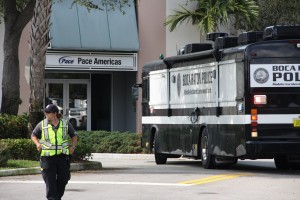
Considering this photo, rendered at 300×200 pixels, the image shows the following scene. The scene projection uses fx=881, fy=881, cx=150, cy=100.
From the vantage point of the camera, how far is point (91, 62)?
128 ft

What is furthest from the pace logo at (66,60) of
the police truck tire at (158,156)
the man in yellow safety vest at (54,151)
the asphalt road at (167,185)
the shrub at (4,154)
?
the man in yellow safety vest at (54,151)

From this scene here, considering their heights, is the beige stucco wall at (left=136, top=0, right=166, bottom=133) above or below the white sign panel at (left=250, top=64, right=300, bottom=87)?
above

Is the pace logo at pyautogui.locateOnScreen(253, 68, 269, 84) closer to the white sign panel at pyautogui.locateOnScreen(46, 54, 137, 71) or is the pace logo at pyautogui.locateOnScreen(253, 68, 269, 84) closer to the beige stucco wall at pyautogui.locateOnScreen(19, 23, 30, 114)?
the white sign panel at pyautogui.locateOnScreen(46, 54, 137, 71)

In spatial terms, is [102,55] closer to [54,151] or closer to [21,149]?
[21,149]

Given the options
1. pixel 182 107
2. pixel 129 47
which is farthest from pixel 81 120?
pixel 182 107

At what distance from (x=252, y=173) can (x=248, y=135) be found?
3.96ft

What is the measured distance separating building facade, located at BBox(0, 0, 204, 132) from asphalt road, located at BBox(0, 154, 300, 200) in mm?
16190

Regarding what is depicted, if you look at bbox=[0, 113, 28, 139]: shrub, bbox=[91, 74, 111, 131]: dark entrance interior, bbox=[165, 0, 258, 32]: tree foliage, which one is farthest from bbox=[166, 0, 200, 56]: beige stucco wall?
bbox=[0, 113, 28, 139]: shrub

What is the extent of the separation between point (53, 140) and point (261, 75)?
26.1 feet

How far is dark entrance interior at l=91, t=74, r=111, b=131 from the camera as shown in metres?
41.8

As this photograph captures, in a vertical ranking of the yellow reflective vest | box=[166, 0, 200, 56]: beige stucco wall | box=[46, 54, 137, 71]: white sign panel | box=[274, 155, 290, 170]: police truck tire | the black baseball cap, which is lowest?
box=[274, 155, 290, 170]: police truck tire

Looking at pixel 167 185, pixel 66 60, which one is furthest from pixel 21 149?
pixel 66 60

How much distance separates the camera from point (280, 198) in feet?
49.1

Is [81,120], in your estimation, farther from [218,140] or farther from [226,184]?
[226,184]
